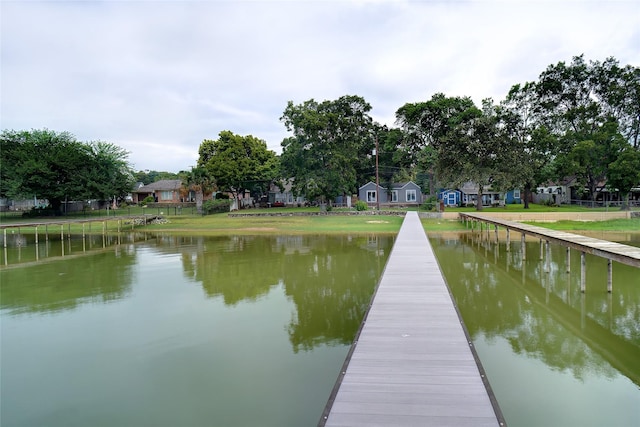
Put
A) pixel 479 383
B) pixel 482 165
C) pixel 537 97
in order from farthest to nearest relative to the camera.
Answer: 1. pixel 537 97
2. pixel 482 165
3. pixel 479 383

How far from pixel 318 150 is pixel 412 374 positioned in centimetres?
3707

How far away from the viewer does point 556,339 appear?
7.98 meters

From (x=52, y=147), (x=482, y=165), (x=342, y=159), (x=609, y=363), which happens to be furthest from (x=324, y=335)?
(x=52, y=147)

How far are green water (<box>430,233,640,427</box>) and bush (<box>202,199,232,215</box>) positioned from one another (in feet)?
108

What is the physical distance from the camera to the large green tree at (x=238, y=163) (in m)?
47.8

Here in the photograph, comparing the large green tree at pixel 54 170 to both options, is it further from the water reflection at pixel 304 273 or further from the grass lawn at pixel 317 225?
the water reflection at pixel 304 273

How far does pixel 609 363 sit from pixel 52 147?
1954 inches

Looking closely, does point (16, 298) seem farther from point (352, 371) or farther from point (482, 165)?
point (482, 165)

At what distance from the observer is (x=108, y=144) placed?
4828 cm

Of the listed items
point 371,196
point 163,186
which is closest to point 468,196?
point 371,196

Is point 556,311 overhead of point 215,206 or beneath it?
beneath

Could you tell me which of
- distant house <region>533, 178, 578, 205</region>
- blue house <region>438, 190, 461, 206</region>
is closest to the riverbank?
blue house <region>438, 190, 461, 206</region>

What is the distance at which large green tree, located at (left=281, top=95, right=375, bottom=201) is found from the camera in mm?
39969

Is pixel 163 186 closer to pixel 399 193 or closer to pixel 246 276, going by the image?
pixel 399 193
